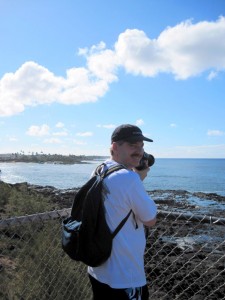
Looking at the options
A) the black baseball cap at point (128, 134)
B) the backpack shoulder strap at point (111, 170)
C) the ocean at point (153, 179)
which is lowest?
the ocean at point (153, 179)

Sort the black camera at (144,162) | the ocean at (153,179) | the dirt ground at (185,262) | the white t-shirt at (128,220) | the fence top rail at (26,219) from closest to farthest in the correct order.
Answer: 1. the white t-shirt at (128,220)
2. the black camera at (144,162)
3. the fence top rail at (26,219)
4. the dirt ground at (185,262)
5. the ocean at (153,179)

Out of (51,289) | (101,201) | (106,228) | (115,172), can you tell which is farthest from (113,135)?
(51,289)

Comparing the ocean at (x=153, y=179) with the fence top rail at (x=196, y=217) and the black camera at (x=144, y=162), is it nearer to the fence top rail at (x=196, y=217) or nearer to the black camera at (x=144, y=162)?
the fence top rail at (x=196, y=217)

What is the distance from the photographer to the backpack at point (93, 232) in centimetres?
246

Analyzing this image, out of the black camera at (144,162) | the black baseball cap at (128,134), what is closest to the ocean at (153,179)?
the black camera at (144,162)

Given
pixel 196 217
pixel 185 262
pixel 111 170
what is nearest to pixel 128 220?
pixel 111 170

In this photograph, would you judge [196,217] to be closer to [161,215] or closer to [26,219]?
[161,215]

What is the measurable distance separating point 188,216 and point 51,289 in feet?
7.16

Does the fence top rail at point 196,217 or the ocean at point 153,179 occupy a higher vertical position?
the fence top rail at point 196,217

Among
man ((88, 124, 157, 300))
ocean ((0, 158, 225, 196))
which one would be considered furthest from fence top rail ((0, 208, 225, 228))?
ocean ((0, 158, 225, 196))

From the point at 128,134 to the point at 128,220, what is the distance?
22.9 inches

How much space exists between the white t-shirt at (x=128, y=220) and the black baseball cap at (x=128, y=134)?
0.25m

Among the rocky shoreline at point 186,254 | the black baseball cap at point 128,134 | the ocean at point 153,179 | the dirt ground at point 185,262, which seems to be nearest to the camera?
the black baseball cap at point 128,134

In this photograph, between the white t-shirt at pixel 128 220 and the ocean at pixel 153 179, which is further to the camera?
the ocean at pixel 153 179
